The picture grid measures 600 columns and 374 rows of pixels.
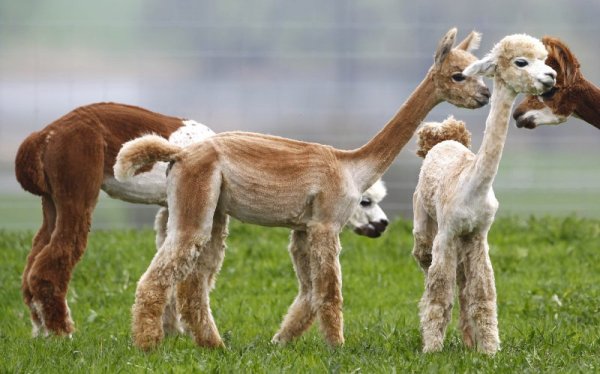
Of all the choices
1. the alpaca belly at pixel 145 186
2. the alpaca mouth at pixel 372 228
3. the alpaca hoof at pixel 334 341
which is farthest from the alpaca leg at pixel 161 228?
the alpaca hoof at pixel 334 341

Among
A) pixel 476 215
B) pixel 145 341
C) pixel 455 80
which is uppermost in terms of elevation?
pixel 455 80

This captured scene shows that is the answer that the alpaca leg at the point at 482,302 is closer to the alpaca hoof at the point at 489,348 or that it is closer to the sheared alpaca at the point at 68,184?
the alpaca hoof at the point at 489,348

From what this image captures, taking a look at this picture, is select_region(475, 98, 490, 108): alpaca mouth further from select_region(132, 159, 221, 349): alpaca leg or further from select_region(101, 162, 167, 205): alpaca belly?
select_region(101, 162, 167, 205): alpaca belly

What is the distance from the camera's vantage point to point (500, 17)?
15.4 metres

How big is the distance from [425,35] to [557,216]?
2.90 meters

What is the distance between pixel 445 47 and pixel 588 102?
1.20 m

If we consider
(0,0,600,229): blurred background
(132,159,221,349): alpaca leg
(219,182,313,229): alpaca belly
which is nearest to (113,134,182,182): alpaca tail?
(132,159,221,349): alpaca leg

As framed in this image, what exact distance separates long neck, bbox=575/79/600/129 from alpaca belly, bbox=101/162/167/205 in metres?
3.22

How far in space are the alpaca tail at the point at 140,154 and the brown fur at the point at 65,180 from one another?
1470 millimetres

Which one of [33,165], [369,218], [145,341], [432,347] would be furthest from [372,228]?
[145,341]

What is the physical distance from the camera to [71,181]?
8.91m

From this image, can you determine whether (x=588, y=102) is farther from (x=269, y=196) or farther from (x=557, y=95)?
(x=269, y=196)

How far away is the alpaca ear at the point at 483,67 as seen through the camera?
7.28 metres

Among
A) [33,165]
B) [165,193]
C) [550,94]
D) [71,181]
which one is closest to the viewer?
[550,94]
